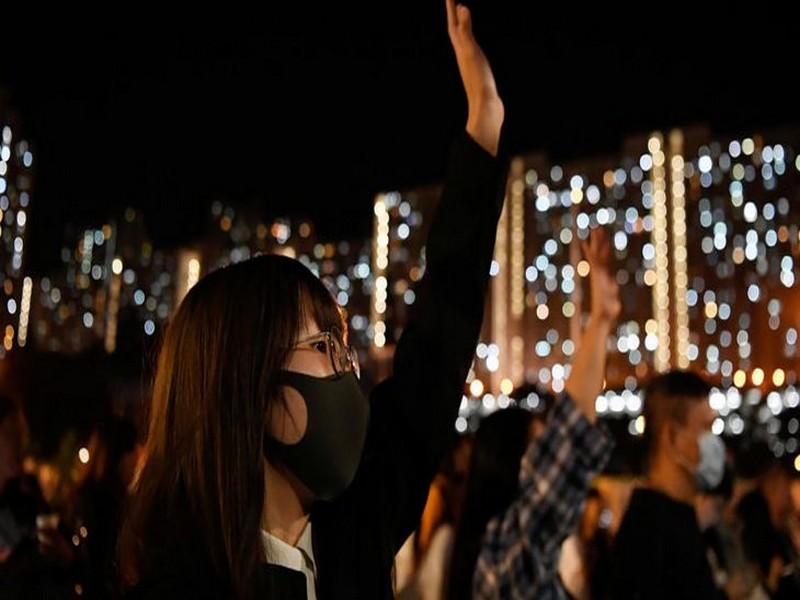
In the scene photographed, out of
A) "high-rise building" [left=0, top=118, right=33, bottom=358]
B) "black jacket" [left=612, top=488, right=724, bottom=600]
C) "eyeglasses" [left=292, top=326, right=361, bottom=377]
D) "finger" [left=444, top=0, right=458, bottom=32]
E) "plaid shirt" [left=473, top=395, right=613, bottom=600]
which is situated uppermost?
"high-rise building" [left=0, top=118, right=33, bottom=358]

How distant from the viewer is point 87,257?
8338 centimetres

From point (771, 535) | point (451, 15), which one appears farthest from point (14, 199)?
point (451, 15)

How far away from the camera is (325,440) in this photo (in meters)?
1.93

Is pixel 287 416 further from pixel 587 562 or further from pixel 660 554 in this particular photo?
pixel 587 562

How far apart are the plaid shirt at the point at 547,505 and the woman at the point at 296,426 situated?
1.05 m

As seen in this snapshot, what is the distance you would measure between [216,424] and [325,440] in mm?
200

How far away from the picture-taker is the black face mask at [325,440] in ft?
6.33

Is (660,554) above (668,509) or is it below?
below

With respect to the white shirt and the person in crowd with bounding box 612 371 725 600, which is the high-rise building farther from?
the white shirt

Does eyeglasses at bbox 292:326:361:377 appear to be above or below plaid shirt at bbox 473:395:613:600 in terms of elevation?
above

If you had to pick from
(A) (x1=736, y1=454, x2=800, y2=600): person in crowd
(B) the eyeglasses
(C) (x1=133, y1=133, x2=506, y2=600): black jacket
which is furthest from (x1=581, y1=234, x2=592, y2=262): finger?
(A) (x1=736, y1=454, x2=800, y2=600): person in crowd

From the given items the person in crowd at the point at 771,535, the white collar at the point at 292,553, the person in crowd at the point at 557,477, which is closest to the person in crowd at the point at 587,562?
the person in crowd at the point at 557,477

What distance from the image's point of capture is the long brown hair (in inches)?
72.9

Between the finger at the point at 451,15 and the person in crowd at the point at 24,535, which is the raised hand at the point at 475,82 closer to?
the finger at the point at 451,15
